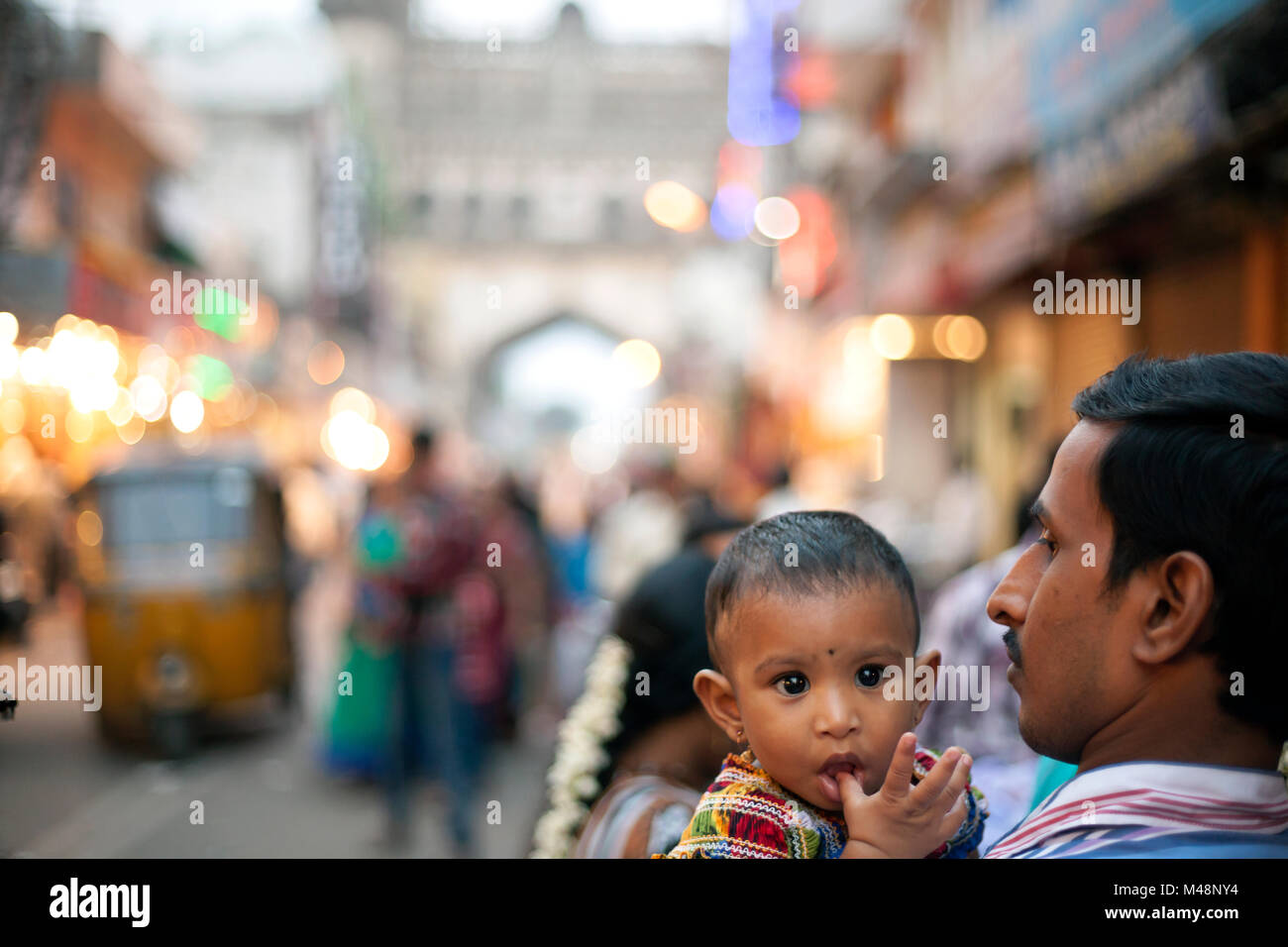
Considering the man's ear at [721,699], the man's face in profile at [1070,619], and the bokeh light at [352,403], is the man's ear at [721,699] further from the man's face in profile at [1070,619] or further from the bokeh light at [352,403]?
the bokeh light at [352,403]

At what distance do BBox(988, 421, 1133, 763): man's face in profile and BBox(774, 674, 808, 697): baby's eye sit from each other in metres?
0.26

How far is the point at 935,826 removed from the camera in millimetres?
1330

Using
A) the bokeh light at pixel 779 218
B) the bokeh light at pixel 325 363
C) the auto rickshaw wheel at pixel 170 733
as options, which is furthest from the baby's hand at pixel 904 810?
the bokeh light at pixel 325 363

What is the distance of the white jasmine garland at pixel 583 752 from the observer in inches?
96.0

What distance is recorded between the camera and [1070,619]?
1.36 meters

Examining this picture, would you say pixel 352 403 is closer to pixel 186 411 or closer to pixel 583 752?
pixel 186 411

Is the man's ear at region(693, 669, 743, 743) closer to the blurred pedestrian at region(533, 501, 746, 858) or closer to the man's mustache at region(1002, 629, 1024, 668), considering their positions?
the man's mustache at region(1002, 629, 1024, 668)

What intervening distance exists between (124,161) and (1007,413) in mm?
13771

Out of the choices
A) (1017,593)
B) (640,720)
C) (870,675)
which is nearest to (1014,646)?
(1017,593)

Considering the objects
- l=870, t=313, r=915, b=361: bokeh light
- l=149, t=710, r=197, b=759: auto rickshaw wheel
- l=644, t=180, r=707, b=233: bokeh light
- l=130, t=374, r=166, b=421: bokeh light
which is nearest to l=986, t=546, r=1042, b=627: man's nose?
l=149, t=710, r=197, b=759: auto rickshaw wheel

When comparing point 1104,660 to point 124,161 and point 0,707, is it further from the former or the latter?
point 124,161

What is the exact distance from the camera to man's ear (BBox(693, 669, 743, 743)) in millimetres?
1542

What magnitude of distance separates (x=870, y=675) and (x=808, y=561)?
5.9 inches

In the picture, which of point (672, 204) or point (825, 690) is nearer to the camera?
point (825, 690)
